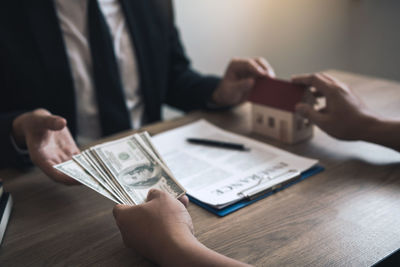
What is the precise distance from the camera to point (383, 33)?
2.41 meters

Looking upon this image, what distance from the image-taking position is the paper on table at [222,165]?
2.50 feet

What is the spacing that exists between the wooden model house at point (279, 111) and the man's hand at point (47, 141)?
524mm

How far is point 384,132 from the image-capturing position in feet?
2.86

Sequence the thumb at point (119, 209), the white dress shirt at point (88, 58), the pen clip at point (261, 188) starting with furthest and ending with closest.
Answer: the white dress shirt at point (88, 58), the pen clip at point (261, 188), the thumb at point (119, 209)

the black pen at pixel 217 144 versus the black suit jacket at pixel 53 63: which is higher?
the black suit jacket at pixel 53 63

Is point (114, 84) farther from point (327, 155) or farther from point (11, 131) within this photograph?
point (327, 155)

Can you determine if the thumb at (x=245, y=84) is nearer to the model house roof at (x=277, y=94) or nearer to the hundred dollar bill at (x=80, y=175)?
the model house roof at (x=277, y=94)

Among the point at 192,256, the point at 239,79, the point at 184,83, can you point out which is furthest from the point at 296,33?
the point at 192,256

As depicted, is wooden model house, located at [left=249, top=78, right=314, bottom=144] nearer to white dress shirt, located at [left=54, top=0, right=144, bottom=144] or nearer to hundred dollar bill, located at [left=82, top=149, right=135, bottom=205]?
hundred dollar bill, located at [left=82, top=149, right=135, bottom=205]

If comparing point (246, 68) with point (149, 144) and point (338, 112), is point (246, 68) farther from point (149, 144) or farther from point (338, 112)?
point (149, 144)

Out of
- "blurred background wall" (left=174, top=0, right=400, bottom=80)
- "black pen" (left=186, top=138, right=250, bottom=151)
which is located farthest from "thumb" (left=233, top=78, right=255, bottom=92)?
"blurred background wall" (left=174, top=0, right=400, bottom=80)

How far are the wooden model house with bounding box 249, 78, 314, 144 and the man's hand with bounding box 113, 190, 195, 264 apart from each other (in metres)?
0.49

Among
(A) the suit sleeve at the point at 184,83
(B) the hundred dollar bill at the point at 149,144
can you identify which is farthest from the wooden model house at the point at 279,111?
(B) the hundred dollar bill at the point at 149,144

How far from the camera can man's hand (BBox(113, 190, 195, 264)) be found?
1.82ft
